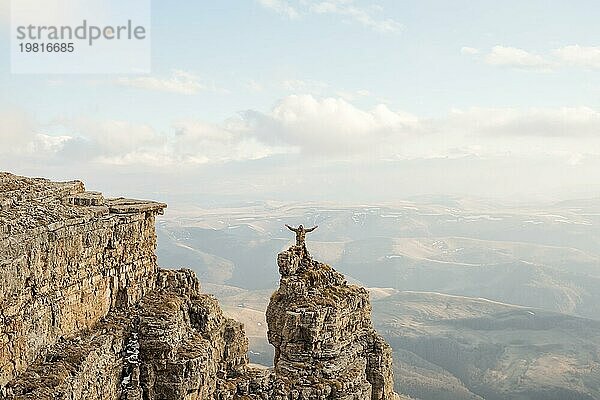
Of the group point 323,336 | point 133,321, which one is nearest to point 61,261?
point 133,321

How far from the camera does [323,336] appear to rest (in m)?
38.7

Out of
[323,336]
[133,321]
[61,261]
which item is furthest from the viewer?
[323,336]

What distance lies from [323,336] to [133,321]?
12.3 metres

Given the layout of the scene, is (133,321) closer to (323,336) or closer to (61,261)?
(61,261)

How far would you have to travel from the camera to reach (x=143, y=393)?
3031 cm

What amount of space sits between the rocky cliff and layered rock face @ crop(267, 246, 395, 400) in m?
0.08

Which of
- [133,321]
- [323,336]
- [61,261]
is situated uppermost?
[61,261]

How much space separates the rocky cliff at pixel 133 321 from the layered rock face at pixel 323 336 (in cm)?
8

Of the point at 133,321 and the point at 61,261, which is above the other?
the point at 61,261

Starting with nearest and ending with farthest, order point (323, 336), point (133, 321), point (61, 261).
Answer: point (61, 261), point (133, 321), point (323, 336)

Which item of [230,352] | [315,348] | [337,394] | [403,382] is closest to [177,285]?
[230,352]

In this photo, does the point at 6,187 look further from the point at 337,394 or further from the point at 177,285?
the point at 337,394

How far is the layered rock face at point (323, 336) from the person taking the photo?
123ft

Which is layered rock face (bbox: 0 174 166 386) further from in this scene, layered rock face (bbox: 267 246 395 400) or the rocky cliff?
layered rock face (bbox: 267 246 395 400)
